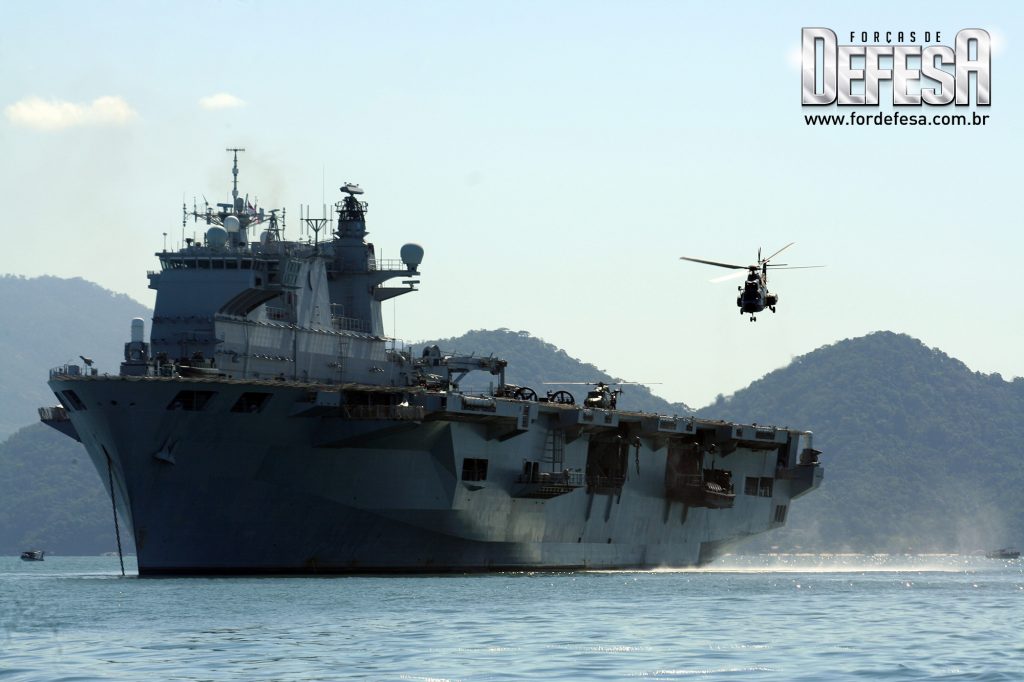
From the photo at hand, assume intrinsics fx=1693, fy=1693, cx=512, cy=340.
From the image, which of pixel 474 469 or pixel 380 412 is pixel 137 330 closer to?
pixel 380 412

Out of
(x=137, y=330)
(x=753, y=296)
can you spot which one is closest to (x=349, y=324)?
(x=137, y=330)

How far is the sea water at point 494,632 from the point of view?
923 inches

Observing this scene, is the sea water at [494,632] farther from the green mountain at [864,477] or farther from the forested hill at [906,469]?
the forested hill at [906,469]

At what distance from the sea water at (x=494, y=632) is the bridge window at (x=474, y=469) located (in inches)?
160

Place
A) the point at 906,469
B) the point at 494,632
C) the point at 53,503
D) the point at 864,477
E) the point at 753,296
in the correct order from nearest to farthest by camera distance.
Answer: the point at 494,632 → the point at 753,296 → the point at 53,503 → the point at 864,477 → the point at 906,469

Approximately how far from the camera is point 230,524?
43219 millimetres

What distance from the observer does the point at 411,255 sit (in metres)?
53.9

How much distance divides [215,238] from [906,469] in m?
150

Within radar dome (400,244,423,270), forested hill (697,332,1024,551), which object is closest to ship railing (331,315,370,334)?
radar dome (400,244,423,270)

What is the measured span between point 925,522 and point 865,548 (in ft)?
36.6

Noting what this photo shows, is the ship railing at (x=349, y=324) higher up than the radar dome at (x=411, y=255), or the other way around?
the radar dome at (x=411, y=255)

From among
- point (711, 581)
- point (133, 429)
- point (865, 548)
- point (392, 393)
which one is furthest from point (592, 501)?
point (865, 548)

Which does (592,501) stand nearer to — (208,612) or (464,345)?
(208,612)

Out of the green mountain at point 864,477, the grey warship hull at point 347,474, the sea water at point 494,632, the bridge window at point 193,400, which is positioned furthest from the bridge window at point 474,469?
the green mountain at point 864,477
